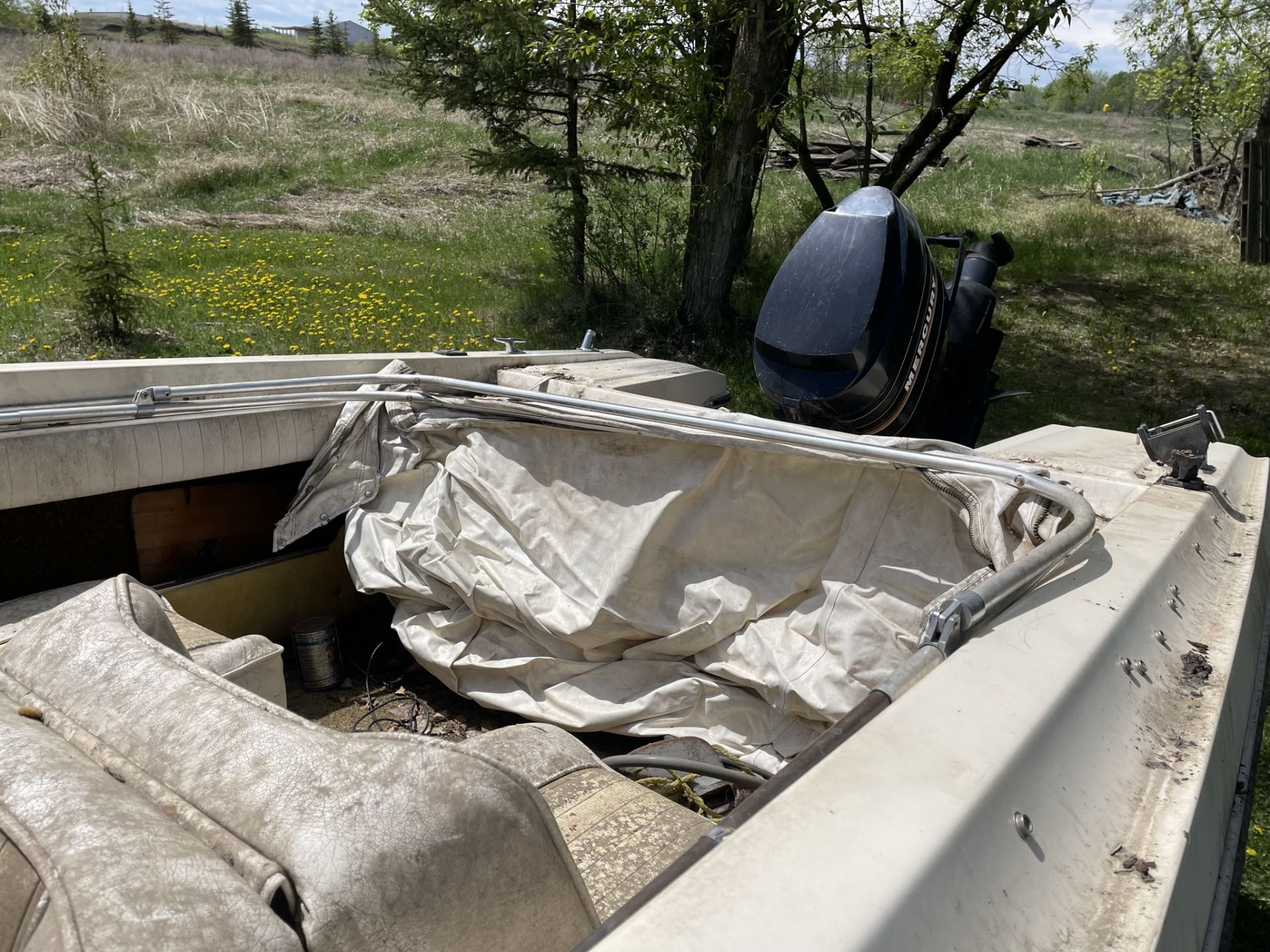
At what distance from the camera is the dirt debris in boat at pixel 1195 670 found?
160cm

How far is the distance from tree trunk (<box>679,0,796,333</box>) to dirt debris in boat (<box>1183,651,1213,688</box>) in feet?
17.8

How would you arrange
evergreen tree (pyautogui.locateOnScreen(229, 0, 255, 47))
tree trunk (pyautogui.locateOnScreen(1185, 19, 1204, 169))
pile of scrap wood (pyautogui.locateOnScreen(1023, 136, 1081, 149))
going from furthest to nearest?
evergreen tree (pyautogui.locateOnScreen(229, 0, 255, 47)) → pile of scrap wood (pyautogui.locateOnScreen(1023, 136, 1081, 149)) → tree trunk (pyautogui.locateOnScreen(1185, 19, 1204, 169))

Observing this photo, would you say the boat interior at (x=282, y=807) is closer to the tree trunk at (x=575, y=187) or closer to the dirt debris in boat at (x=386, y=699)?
the dirt debris in boat at (x=386, y=699)

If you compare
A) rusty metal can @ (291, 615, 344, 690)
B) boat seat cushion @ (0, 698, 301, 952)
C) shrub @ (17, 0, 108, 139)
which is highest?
shrub @ (17, 0, 108, 139)

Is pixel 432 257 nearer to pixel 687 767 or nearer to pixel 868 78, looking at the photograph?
pixel 868 78

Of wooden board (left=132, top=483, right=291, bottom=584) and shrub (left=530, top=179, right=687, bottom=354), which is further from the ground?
shrub (left=530, top=179, right=687, bottom=354)

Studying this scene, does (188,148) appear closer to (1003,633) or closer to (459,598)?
(459,598)

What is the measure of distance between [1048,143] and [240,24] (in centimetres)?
3325

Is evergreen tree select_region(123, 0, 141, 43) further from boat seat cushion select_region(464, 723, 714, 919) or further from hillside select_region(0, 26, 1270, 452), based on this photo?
boat seat cushion select_region(464, 723, 714, 919)

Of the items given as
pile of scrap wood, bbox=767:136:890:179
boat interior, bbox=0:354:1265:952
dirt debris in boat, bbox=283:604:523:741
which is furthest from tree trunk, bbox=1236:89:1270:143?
dirt debris in boat, bbox=283:604:523:741

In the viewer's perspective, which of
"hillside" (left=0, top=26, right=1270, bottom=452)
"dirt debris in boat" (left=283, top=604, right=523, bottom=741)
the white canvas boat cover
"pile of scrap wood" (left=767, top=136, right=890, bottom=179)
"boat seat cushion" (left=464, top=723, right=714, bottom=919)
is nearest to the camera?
"boat seat cushion" (left=464, top=723, right=714, bottom=919)

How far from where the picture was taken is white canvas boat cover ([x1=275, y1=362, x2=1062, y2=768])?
2.46 metres

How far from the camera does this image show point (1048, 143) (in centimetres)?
2302

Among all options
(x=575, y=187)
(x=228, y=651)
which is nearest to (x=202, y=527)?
(x=228, y=651)
